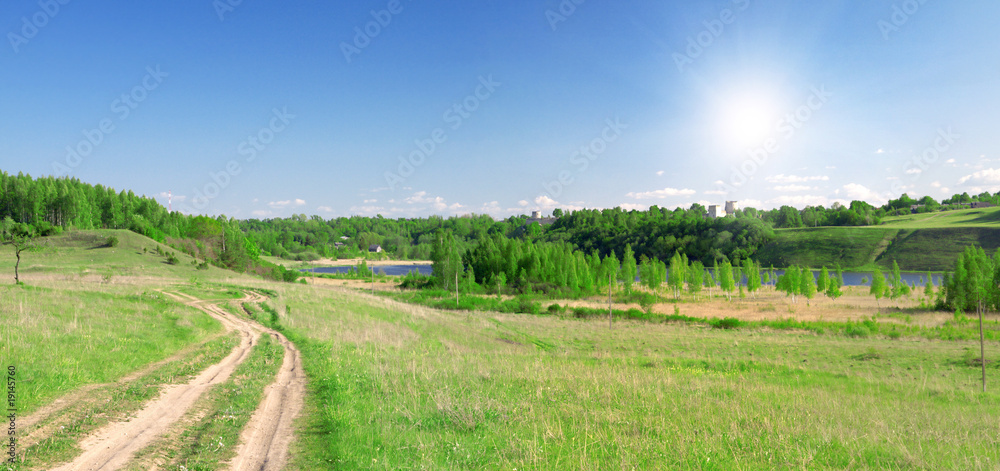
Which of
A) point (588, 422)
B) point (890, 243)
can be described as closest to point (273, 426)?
point (588, 422)

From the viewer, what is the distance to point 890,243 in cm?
15400

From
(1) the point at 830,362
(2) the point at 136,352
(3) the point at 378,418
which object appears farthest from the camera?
(1) the point at 830,362

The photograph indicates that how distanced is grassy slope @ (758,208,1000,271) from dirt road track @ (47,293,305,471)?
172699mm

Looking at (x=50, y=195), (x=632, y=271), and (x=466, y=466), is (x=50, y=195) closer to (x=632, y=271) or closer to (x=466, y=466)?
(x=632, y=271)

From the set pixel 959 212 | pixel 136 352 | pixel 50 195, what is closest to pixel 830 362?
pixel 136 352

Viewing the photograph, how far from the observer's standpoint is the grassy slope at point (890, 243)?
137 metres

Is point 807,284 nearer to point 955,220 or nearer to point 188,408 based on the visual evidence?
point 188,408

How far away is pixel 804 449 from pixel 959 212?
257 m

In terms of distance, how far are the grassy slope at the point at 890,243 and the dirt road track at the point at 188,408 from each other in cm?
17270

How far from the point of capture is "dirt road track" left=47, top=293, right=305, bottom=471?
6.18 meters

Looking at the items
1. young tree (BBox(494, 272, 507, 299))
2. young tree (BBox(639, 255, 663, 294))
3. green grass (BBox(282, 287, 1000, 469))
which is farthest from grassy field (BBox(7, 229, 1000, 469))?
young tree (BBox(639, 255, 663, 294))

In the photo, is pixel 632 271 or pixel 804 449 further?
pixel 632 271

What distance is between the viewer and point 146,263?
57.5 metres

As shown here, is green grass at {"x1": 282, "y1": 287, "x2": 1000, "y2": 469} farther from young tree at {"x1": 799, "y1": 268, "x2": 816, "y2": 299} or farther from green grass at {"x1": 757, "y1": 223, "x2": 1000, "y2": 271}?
green grass at {"x1": 757, "y1": 223, "x2": 1000, "y2": 271}
